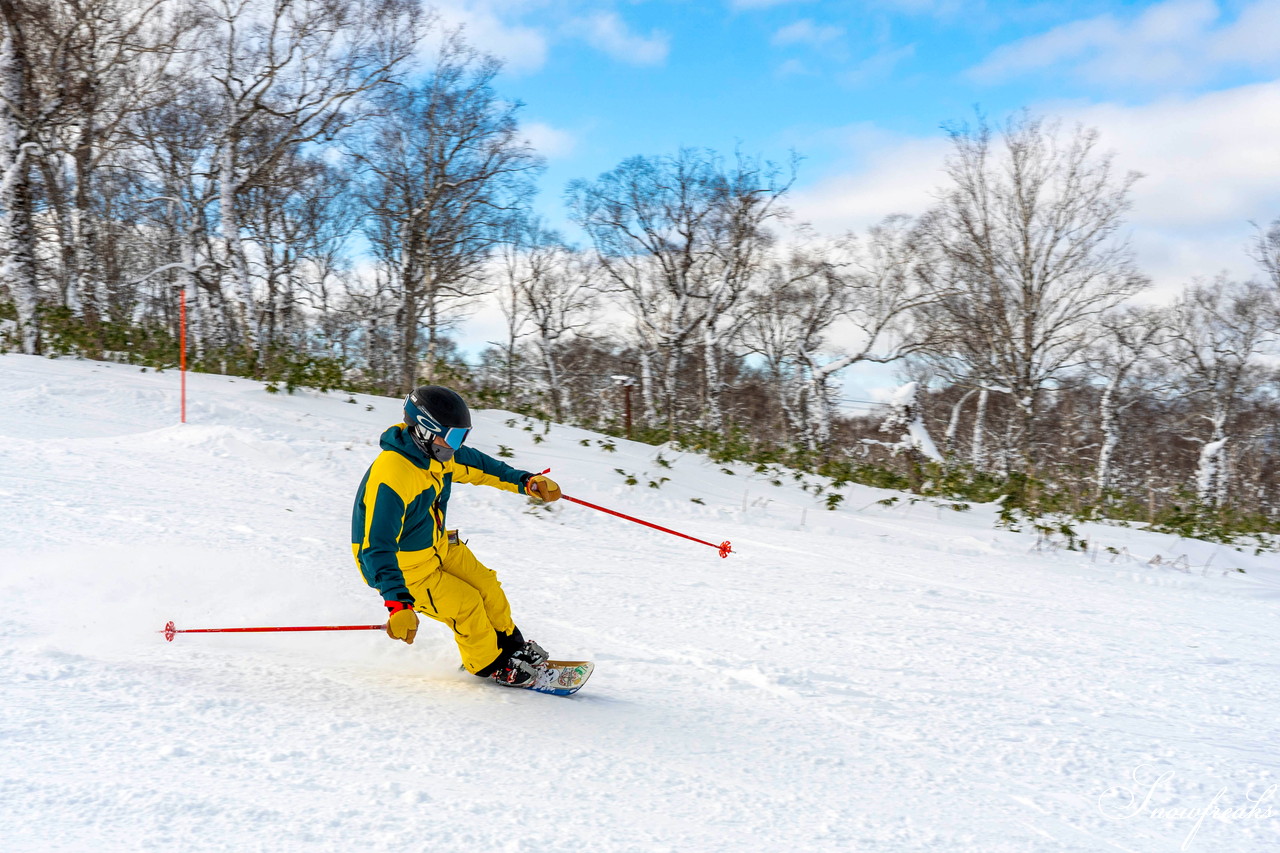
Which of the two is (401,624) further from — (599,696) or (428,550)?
(599,696)

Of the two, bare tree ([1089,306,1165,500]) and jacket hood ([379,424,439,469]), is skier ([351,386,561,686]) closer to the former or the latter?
jacket hood ([379,424,439,469])

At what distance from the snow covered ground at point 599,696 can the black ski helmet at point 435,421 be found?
1.12 metres

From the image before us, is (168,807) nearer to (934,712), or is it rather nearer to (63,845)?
(63,845)

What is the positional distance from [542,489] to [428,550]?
727 millimetres

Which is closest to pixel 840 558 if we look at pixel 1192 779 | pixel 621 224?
pixel 1192 779

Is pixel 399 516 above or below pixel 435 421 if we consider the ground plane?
below

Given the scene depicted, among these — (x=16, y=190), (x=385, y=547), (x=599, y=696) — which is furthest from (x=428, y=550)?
(x=16, y=190)

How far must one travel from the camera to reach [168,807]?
2309mm

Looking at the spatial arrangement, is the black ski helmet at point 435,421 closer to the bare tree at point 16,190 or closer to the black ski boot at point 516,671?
the black ski boot at point 516,671

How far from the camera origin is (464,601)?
367cm

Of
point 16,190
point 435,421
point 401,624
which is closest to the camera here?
point 401,624

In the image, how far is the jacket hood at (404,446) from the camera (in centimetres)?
353

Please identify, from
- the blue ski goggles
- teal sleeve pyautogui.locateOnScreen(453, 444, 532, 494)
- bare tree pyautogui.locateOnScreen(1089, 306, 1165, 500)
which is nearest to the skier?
the blue ski goggles

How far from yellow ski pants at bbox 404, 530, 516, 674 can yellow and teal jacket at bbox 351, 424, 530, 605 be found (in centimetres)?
8
